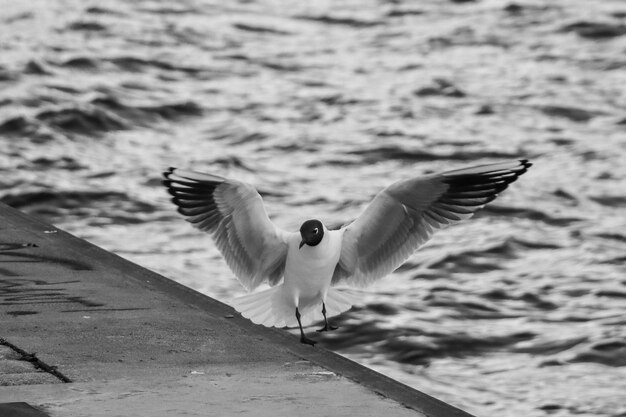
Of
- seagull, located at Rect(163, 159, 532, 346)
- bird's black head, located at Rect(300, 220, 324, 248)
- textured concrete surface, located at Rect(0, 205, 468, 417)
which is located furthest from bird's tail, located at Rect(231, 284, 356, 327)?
bird's black head, located at Rect(300, 220, 324, 248)

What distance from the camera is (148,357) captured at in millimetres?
6113

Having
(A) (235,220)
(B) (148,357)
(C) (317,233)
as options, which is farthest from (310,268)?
(B) (148,357)

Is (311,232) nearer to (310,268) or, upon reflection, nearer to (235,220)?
(310,268)

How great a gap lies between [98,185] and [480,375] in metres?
5.70

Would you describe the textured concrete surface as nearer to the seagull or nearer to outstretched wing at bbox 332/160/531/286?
the seagull

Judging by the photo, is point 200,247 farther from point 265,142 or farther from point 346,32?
point 346,32

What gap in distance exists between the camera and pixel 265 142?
15.3 metres

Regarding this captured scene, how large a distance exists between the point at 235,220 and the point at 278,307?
50cm

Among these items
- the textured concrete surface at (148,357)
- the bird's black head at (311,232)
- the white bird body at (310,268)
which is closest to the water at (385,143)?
the white bird body at (310,268)

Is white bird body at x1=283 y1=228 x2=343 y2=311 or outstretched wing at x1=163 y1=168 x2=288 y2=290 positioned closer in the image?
white bird body at x1=283 y1=228 x2=343 y2=311

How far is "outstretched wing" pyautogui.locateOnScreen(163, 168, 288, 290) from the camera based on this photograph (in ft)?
24.2

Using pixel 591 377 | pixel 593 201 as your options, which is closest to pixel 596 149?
pixel 593 201

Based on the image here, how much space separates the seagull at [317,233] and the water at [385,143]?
1.41 meters

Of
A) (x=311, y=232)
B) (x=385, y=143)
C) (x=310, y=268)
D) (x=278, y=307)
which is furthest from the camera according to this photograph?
(x=385, y=143)
